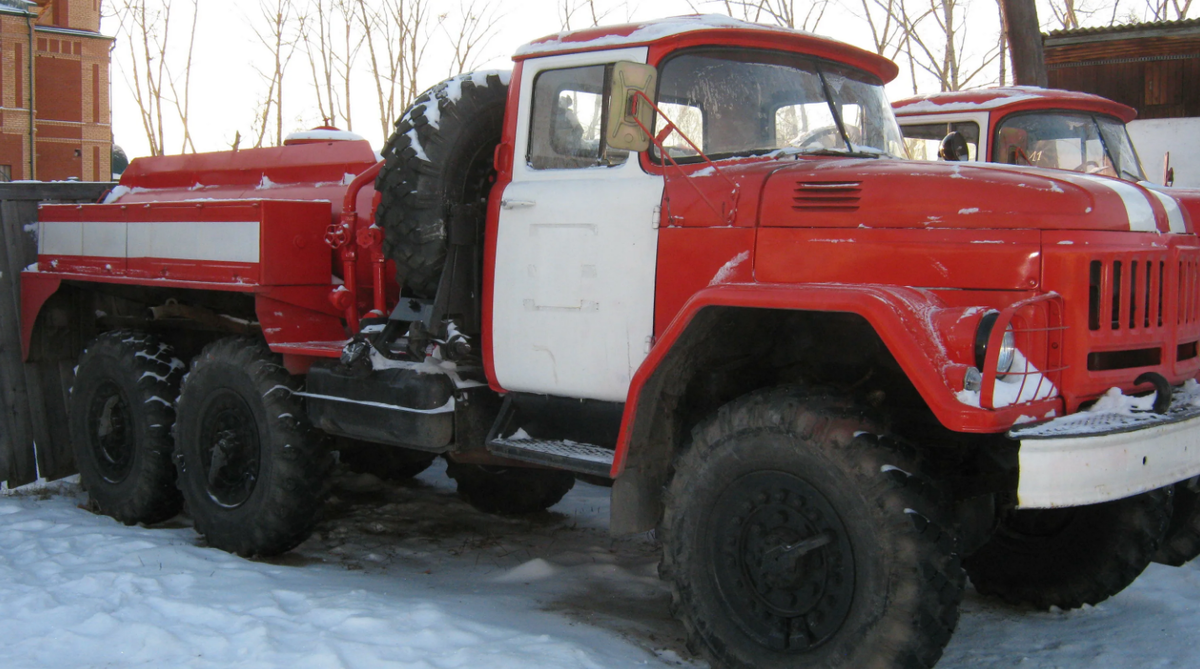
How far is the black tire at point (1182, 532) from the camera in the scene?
15.4 feet

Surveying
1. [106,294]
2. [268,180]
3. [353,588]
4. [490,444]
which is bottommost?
[353,588]

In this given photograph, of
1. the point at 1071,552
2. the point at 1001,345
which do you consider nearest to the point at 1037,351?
the point at 1001,345

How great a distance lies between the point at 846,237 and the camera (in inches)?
143

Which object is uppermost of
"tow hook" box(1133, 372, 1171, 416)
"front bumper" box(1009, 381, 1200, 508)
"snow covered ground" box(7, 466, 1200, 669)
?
"tow hook" box(1133, 372, 1171, 416)

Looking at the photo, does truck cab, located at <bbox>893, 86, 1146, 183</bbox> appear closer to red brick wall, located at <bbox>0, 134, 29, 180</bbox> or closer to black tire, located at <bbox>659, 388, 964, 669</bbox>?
black tire, located at <bbox>659, 388, 964, 669</bbox>

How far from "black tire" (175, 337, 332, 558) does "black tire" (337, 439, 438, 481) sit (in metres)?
0.78

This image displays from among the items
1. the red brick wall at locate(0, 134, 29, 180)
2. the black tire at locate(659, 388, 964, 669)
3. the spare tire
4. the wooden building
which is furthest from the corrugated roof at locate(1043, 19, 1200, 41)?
the red brick wall at locate(0, 134, 29, 180)

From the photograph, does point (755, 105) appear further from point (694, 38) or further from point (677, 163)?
point (677, 163)

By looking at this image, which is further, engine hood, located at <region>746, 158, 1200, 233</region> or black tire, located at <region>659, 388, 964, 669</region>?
engine hood, located at <region>746, 158, 1200, 233</region>

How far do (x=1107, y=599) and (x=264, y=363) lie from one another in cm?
435

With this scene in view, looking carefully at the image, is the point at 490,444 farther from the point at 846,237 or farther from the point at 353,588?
the point at 846,237

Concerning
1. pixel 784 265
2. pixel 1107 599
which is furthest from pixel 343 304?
pixel 1107 599

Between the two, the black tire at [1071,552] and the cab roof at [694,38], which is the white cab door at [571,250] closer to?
the cab roof at [694,38]

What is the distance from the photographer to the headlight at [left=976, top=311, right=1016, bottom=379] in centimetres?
317
